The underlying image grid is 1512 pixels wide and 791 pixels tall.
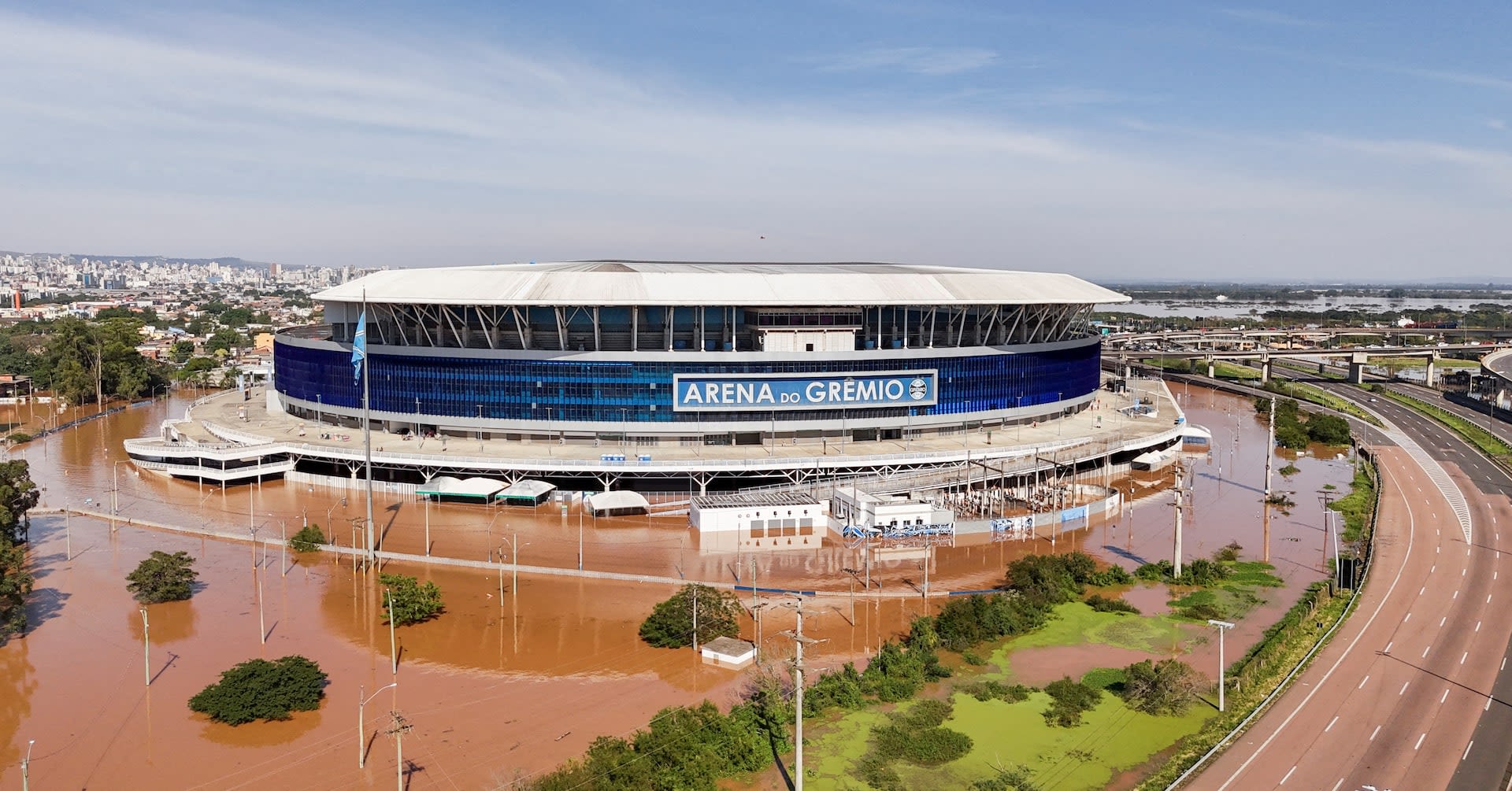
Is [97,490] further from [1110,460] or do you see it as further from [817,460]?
[1110,460]

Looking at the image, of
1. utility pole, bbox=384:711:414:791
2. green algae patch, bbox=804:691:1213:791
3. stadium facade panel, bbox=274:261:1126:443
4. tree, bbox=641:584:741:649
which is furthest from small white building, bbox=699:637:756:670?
stadium facade panel, bbox=274:261:1126:443

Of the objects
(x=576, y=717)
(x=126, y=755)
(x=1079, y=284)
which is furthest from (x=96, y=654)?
(x=1079, y=284)

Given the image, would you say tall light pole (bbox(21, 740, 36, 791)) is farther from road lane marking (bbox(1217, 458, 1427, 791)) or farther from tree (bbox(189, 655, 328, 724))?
road lane marking (bbox(1217, 458, 1427, 791))

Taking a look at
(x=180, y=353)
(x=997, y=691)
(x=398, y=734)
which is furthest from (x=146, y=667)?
(x=180, y=353)

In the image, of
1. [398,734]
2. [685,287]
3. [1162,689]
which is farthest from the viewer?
[685,287]

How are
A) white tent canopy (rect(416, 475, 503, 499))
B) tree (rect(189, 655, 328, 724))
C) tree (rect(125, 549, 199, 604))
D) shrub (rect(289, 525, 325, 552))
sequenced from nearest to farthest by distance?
tree (rect(189, 655, 328, 724))
tree (rect(125, 549, 199, 604))
shrub (rect(289, 525, 325, 552))
white tent canopy (rect(416, 475, 503, 499))

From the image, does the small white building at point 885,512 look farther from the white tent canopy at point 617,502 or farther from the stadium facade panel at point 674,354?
the white tent canopy at point 617,502

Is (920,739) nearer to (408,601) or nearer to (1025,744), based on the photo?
(1025,744)
